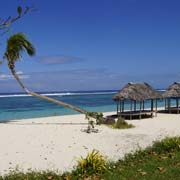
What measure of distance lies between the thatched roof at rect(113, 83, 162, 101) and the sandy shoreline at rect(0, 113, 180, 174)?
11.8 feet

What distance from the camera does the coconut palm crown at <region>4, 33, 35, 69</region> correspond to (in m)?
19.0

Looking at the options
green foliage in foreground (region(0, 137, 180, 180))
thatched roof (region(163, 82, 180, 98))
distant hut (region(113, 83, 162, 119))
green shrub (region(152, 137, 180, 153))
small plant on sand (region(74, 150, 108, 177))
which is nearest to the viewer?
green foliage in foreground (region(0, 137, 180, 180))

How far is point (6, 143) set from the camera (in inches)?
510

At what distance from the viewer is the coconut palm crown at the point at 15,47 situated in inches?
749

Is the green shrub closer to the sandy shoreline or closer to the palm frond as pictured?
the sandy shoreline

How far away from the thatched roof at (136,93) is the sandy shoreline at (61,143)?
3608mm

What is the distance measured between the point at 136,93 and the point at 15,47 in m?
7.33

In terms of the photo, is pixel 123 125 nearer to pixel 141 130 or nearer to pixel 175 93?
pixel 141 130

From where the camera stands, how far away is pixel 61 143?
12.8 meters

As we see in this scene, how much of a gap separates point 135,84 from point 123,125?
5.87 meters


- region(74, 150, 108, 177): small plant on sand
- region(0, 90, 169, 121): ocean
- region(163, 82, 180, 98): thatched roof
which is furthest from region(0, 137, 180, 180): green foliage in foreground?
region(0, 90, 169, 121): ocean

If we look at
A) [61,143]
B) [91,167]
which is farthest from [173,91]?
[91,167]

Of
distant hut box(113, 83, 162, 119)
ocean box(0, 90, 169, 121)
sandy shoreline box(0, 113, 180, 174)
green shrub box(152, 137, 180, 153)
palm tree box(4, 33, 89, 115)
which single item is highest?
palm tree box(4, 33, 89, 115)

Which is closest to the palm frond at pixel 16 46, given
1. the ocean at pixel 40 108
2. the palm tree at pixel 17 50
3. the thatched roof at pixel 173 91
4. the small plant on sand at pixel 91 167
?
the palm tree at pixel 17 50
